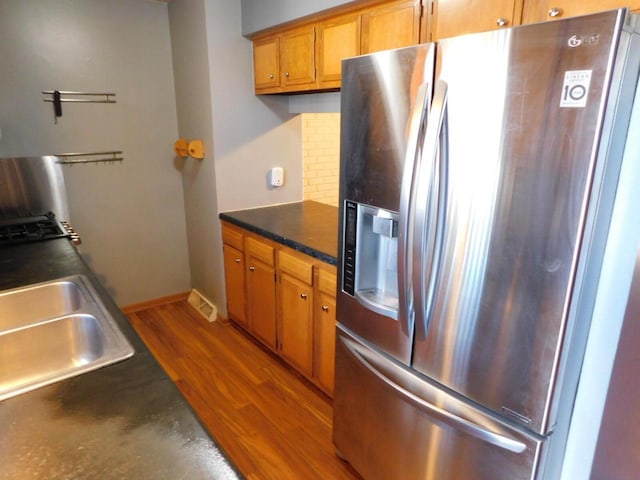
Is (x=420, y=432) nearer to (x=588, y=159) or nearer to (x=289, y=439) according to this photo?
(x=289, y=439)

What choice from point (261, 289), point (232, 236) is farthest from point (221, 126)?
point (261, 289)

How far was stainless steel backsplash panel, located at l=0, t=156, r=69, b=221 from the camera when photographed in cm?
261

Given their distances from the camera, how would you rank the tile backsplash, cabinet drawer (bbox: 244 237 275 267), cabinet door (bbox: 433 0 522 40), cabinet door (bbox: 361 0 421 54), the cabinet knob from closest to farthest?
1. the cabinet knob
2. cabinet door (bbox: 433 0 522 40)
3. cabinet door (bbox: 361 0 421 54)
4. cabinet drawer (bbox: 244 237 275 267)
5. the tile backsplash

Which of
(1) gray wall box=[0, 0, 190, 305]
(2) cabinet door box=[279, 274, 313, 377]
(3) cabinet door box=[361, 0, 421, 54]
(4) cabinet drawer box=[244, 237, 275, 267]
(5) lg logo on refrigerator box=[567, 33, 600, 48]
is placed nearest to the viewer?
(5) lg logo on refrigerator box=[567, 33, 600, 48]

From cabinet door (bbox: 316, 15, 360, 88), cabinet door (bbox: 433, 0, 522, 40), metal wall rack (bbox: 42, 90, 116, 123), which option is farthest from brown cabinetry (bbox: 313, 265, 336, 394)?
metal wall rack (bbox: 42, 90, 116, 123)

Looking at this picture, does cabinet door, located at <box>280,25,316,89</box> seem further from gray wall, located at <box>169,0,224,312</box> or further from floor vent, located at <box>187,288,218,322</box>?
floor vent, located at <box>187,288,218,322</box>

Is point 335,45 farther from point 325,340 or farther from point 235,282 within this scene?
point 235,282

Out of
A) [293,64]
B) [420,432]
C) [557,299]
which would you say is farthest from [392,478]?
[293,64]

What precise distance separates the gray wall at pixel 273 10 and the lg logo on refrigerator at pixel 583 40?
1238mm

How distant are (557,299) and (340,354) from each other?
96 centimetres

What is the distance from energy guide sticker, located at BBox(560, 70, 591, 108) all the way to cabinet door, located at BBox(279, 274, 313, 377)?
1531 mm

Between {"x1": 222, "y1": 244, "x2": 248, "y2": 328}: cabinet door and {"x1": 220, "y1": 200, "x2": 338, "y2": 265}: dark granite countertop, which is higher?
{"x1": 220, "y1": 200, "x2": 338, "y2": 265}: dark granite countertop

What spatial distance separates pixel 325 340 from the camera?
7.25 feet

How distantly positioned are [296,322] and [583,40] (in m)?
1.89
